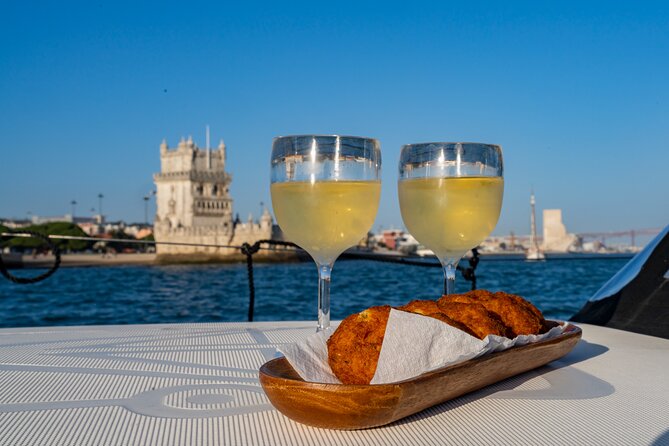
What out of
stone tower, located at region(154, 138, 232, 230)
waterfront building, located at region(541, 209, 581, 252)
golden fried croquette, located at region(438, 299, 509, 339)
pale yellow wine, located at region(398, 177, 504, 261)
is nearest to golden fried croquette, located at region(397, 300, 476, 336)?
golden fried croquette, located at region(438, 299, 509, 339)

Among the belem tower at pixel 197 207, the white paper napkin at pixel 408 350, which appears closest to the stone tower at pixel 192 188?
the belem tower at pixel 197 207

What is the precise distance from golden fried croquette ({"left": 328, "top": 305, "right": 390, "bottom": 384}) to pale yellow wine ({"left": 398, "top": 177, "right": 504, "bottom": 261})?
40 cm

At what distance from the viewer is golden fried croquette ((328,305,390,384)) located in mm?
750

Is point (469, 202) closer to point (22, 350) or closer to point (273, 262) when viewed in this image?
point (22, 350)

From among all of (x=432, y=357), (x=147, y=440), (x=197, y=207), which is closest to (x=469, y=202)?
(x=432, y=357)

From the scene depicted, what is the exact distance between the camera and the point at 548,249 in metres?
90.8

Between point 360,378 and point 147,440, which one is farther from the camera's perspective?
point 360,378

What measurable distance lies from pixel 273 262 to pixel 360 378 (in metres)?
56.6

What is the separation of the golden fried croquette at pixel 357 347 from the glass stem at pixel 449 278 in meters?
0.34

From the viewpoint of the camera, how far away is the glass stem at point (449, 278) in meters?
1.12

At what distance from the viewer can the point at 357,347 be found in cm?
76

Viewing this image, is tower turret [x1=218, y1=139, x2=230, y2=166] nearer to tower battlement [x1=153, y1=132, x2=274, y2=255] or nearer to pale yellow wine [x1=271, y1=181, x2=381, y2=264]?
tower battlement [x1=153, y1=132, x2=274, y2=255]

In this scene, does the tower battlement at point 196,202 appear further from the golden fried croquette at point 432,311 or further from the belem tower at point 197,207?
the golden fried croquette at point 432,311

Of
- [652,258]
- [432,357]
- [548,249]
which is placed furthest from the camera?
[548,249]
